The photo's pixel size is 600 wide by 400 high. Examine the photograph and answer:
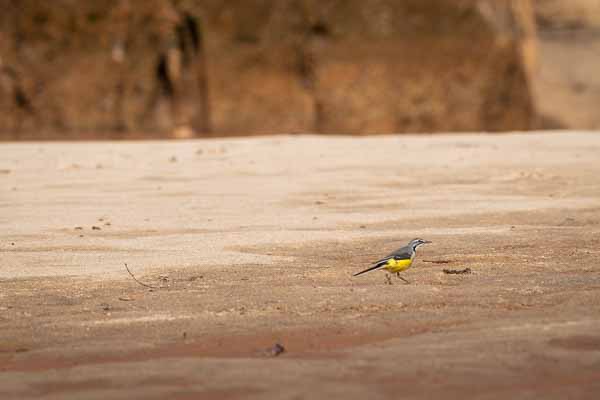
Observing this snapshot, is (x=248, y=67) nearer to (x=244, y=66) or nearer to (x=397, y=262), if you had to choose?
(x=244, y=66)

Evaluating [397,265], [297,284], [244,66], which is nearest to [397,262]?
[397,265]

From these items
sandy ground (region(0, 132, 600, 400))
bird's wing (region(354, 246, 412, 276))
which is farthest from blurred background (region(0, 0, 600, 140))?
bird's wing (region(354, 246, 412, 276))

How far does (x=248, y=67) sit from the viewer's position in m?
13.5

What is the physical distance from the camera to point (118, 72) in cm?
1330

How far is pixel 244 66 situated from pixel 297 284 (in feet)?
31.9

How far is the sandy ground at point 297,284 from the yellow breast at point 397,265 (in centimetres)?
8

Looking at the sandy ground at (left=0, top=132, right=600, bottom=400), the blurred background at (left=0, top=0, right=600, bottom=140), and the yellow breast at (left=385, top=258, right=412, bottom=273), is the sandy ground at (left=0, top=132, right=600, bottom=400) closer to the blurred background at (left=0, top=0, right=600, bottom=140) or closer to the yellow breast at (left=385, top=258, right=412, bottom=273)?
the yellow breast at (left=385, top=258, right=412, bottom=273)

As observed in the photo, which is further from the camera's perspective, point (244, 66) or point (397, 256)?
point (244, 66)

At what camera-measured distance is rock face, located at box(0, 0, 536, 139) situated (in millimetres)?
13219

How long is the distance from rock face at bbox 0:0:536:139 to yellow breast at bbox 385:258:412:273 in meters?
9.36

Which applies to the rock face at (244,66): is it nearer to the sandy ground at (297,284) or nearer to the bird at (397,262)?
the sandy ground at (297,284)

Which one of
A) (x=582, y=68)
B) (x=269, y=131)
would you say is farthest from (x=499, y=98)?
(x=582, y=68)

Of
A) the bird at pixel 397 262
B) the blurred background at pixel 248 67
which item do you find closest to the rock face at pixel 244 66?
the blurred background at pixel 248 67

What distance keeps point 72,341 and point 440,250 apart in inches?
75.9
